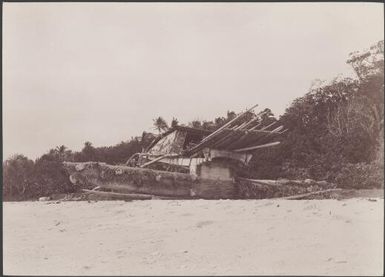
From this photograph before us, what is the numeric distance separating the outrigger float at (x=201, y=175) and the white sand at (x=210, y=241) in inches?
147

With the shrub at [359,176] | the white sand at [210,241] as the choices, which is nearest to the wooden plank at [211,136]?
the shrub at [359,176]

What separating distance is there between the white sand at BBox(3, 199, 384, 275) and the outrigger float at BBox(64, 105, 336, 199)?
147 inches

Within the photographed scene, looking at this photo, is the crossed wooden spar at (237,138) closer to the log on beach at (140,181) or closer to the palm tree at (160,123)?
the log on beach at (140,181)

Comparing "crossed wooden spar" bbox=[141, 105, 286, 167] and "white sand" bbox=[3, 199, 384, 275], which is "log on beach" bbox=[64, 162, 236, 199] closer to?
"crossed wooden spar" bbox=[141, 105, 286, 167]

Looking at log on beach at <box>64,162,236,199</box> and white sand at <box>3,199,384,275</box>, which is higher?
log on beach at <box>64,162,236,199</box>

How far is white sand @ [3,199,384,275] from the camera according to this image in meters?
4.89

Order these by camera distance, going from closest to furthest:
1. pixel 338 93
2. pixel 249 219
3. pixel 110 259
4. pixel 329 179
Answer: pixel 110 259
pixel 249 219
pixel 329 179
pixel 338 93

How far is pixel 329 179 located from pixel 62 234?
10145 mm

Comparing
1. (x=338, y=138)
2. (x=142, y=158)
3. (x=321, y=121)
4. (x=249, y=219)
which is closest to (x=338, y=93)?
(x=321, y=121)

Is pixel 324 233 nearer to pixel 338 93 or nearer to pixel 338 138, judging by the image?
pixel 338 138

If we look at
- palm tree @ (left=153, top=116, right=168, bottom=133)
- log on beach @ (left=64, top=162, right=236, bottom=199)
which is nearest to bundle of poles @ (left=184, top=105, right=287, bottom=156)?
log on beach @ (left=64, top=162, right=236, bottom=199)

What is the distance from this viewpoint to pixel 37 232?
6.97 metres

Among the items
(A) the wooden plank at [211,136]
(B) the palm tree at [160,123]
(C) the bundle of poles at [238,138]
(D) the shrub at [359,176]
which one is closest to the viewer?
(A) the wooden plank at [211,136]

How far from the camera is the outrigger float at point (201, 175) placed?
1167 centimetres
